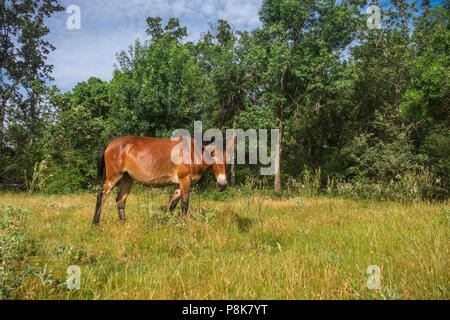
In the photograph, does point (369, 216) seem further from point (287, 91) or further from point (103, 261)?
point (287, 91)

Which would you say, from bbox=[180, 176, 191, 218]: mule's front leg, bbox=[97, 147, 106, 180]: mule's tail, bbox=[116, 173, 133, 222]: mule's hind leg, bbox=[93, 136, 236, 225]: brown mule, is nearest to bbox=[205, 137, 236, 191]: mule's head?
bbox=[93, 136, 236, 225]: brown mule

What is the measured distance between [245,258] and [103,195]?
3899 mm

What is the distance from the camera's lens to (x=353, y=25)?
1479cm

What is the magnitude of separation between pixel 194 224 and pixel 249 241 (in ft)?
3.96

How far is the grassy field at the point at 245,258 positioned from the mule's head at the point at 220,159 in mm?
804

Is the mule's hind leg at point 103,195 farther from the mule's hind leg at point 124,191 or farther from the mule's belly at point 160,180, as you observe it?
the mule's belly at point 160,180

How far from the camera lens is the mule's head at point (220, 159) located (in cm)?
497

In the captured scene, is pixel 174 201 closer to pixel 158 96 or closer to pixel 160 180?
pixel 160 180

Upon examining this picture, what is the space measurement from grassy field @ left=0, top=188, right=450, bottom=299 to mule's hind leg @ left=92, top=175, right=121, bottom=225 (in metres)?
0.25

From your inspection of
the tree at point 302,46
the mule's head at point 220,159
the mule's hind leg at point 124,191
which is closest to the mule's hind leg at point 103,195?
the mule's hind leg at point 124,191

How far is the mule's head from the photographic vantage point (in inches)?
196

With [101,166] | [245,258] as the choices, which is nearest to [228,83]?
[101,166]

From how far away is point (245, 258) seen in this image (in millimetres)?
3195
